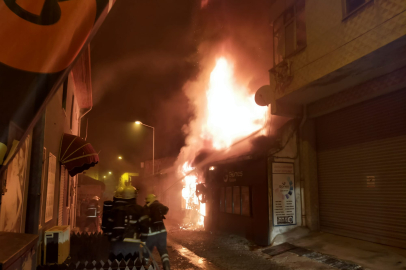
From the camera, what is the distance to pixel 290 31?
1001 centimetres

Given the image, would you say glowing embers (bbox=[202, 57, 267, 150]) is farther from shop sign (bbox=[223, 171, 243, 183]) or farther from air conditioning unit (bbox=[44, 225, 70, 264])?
air conditioning unit (bbox=[44, 225, 70, 264])

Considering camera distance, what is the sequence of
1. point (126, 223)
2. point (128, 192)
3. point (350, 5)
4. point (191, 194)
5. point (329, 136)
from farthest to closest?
point (191, 194), point (329, 136), point (350, 5), point (128, 192), point (126, 223)

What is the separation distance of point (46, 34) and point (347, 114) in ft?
29.4

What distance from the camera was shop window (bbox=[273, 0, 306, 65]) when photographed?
939 centimetres

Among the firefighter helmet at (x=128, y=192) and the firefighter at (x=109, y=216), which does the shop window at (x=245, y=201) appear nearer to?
the firefighter helmet at (x=128, y=192)

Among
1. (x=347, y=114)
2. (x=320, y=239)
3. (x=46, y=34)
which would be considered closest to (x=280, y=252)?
(x=320, y=239)

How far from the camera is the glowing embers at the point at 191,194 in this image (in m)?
16.7

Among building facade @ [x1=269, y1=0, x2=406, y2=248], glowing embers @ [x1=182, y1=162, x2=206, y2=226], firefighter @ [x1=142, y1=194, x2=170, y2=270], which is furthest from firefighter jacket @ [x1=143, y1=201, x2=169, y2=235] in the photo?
glowing embers @ [x1=182, y1=162, x2=206, y2=226]

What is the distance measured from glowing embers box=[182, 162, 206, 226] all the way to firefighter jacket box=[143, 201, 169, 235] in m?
9.87

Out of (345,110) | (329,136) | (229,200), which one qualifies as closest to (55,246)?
(229,200)

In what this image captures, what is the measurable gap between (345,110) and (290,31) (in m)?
3.30

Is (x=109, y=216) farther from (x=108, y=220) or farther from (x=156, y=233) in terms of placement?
(x=156, y=233)

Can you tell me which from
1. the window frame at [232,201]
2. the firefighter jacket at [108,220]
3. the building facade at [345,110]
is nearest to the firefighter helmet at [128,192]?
the firefighter jacket at [108,220]

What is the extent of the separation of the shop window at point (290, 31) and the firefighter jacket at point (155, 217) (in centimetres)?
644
